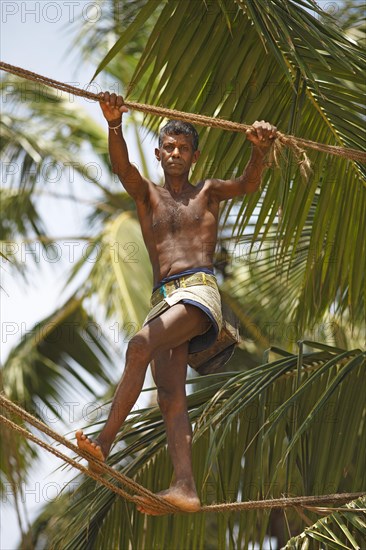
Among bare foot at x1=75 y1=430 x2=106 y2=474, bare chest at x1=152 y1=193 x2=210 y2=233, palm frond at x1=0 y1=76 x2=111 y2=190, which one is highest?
palm frond at x1=0 y1=76 x2=111 y2=190

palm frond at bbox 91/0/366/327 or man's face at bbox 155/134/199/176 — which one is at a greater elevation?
palm frond at bbox 91/0/366/327

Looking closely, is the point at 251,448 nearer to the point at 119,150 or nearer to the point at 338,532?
the point at 338,532

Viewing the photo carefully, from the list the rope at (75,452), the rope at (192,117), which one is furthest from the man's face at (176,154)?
the rope at (75,452)

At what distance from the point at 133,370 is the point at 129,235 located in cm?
511

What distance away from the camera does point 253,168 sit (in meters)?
5.41

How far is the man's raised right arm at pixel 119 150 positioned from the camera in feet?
16.8

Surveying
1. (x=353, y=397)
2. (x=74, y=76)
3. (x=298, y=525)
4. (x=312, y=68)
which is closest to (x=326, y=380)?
(x=353, y=397)

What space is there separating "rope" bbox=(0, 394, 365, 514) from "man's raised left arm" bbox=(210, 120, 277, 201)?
4.35 ft

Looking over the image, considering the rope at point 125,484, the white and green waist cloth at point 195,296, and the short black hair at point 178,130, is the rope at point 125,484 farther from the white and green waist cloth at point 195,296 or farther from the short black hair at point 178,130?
the short black hair at point 178,130

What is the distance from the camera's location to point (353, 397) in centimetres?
623

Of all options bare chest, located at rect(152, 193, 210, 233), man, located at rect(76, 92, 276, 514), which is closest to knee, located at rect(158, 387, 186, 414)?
man, located at rect(76, 92, 276, 514)

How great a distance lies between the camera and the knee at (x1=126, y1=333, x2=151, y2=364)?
5102 mm

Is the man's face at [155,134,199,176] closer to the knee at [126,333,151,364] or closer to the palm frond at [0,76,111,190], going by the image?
the knee at [126,333,151,364]

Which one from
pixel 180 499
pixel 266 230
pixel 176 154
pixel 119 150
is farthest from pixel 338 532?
pixel 119 150
